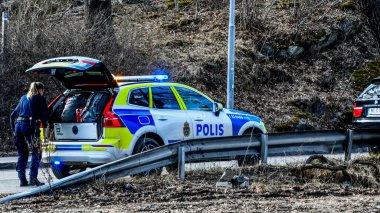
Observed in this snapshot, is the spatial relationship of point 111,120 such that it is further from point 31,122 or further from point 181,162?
point 181,162

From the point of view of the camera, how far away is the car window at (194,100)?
14.7 metres

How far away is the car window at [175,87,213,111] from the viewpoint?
14664mm

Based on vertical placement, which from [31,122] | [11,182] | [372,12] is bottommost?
[11,182]

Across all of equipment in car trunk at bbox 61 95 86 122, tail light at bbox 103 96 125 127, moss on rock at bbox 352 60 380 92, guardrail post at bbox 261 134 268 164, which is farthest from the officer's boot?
moss on rock at bbox 352 60 380 92

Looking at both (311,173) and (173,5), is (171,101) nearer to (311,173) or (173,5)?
(311,173)

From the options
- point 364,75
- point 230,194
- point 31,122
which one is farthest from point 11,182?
point 364,75

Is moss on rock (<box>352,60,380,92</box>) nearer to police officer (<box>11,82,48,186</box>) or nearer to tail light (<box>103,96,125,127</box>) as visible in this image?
tail light (<box>103,96,125,127</box>)

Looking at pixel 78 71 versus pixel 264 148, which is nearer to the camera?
pixel 78 71

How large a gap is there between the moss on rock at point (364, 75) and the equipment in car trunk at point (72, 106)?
50.7ft

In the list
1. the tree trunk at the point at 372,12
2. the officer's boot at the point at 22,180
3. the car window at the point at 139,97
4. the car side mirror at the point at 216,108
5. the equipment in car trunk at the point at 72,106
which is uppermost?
the tree trunk at the point at 372,12

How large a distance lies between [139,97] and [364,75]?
1587 cm

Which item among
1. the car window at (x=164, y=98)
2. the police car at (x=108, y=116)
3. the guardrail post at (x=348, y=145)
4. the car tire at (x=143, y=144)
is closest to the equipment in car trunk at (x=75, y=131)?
the police car at (x=108, y=116)

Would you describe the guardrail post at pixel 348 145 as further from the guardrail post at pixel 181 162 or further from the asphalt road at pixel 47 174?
the guardrail post at pixel 181 162

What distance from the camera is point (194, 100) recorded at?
587 inches
